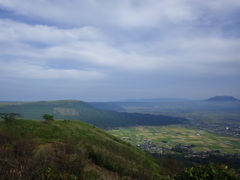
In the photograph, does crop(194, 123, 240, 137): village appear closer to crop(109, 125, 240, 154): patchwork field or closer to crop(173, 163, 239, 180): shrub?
crop(109, 125, 240, 154): patchwork field

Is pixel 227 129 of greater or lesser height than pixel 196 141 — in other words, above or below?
below

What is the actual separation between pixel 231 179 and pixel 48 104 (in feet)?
659

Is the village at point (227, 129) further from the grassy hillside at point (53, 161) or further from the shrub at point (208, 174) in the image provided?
the shrub at point (208, 174)

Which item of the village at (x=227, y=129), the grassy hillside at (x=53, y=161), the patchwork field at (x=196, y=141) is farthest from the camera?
the village at (x=227, y=129)

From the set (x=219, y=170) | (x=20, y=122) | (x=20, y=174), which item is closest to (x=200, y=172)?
(x=219, y=170)

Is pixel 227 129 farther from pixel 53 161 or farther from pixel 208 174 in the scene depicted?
pixel 53 161

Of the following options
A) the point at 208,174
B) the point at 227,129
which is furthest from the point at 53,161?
the point at 227,129

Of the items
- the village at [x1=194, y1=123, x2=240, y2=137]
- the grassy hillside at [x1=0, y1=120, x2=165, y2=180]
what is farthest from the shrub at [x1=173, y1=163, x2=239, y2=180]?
the village at [x1=194, y1=123, x2=240, y2=137]

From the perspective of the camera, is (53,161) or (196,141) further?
(196,141)

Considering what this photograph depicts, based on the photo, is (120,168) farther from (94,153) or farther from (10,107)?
(10,107)

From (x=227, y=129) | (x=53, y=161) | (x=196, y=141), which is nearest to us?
(x=53, y=161)

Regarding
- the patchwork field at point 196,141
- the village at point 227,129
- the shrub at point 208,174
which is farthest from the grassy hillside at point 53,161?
the village at point 227,129

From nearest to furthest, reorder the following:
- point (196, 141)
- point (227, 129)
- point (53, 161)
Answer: point (53, 161) → point (196, 141) → point (227, 129)

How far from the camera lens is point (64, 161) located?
631 centimetres
